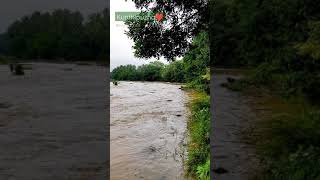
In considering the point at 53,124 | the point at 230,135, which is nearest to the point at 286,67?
the point at 230,135

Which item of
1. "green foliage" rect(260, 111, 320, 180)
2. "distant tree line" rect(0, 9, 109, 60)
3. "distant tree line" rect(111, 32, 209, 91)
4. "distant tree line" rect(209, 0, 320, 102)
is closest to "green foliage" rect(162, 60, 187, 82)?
"distant tree line" rect(111, 32, 209, 91)

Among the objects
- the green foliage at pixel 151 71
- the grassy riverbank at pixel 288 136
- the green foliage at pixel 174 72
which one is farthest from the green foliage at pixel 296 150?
the green foliage at pixel 151 71

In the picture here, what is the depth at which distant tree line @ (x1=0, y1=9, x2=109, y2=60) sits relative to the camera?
11109 millimetres

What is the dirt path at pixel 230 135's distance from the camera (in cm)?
504

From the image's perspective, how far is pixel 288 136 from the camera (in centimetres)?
405

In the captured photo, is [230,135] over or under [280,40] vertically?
under

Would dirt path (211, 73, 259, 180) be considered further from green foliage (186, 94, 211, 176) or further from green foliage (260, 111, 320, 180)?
green foliage (260, 111, 320, 180)

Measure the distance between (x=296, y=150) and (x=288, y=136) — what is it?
0.90ft

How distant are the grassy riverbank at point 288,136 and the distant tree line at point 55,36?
6225 millimetres

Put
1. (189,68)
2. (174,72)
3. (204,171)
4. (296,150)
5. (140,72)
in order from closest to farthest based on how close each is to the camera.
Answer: (296,150) < (204,171) < (189,68) < (174,72) < (140,72)

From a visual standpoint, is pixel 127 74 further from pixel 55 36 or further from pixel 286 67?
pixel 55 36

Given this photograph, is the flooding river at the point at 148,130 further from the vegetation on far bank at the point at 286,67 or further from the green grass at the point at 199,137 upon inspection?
the vegetation on far bank at the point at 286,67

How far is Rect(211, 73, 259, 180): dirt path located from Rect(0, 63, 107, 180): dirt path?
1401mm

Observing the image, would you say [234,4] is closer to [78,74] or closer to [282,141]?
[282,141]
